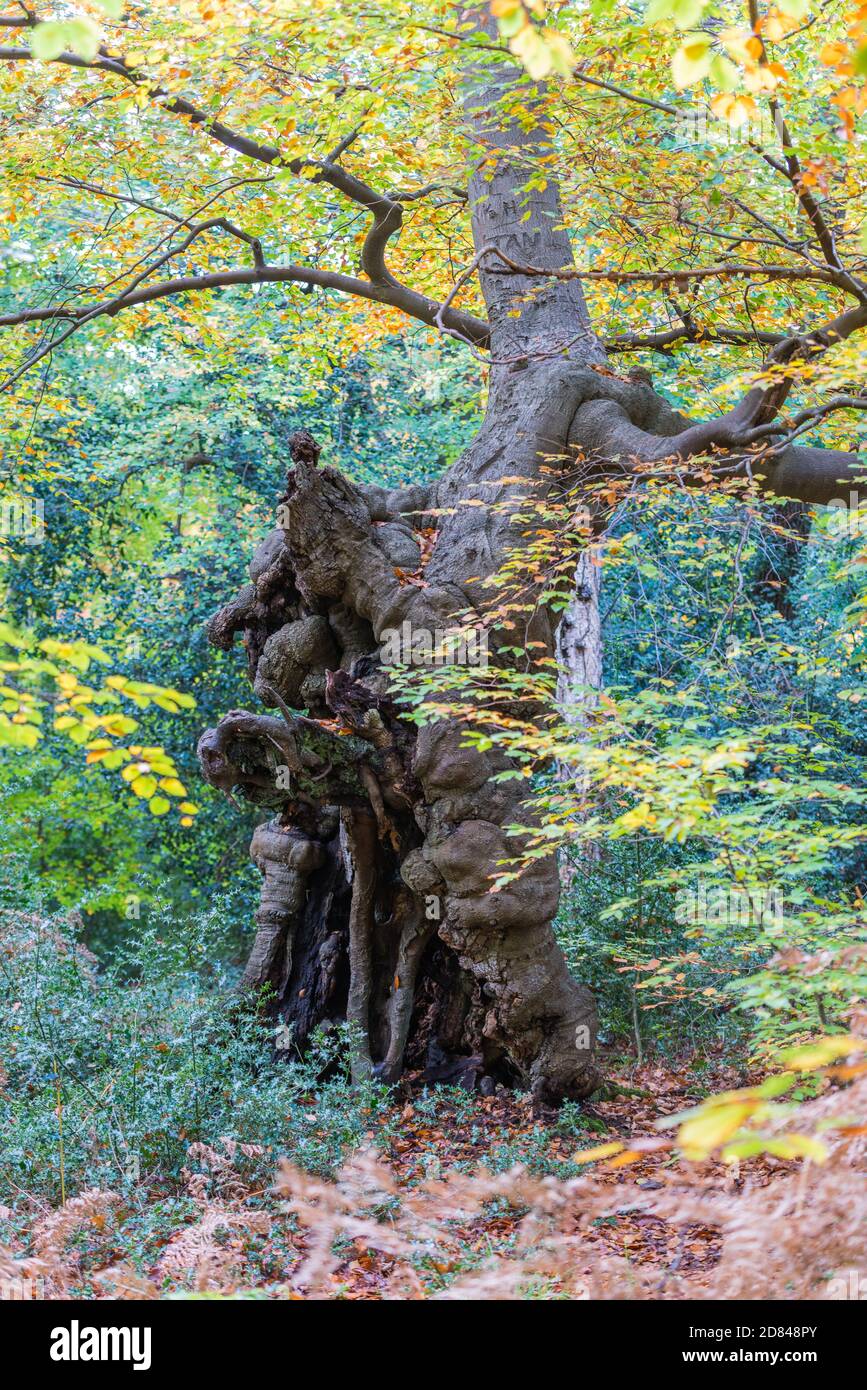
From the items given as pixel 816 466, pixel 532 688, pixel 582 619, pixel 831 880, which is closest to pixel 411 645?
pixel 532 688

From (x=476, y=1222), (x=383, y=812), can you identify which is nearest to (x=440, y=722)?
(x=383, y=812)

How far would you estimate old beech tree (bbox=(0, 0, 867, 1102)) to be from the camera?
6.44m

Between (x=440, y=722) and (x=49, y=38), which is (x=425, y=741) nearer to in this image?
(x=440, y=722)

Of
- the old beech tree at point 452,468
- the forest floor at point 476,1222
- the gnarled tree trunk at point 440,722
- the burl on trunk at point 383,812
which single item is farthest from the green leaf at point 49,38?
the burl on trunk at point 383,812

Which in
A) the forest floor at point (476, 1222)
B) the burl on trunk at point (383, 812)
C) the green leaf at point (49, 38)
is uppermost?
the green leaf at point (49, 38)

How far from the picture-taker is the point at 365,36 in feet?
21.4

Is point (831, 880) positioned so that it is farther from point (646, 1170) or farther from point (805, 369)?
point (805, 369)

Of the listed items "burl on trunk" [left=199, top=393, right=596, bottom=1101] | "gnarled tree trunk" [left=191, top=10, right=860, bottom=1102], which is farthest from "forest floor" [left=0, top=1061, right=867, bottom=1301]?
"gnarled tree trunk" [left=191, top=10, right=860, bottom=1102]

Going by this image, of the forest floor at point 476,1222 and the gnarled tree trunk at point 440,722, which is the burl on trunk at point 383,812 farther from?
the forest floor at point 476,1222

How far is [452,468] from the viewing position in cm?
753

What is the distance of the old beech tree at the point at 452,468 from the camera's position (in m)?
6.44

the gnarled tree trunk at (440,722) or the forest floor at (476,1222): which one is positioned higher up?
the gnarled tree trunk at (440,722)

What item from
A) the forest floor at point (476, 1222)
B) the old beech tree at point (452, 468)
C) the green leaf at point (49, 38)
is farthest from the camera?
the old beech tree at point (452, 468)

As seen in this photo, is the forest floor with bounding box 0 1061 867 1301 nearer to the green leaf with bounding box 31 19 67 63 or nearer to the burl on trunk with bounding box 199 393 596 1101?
the burl on trunk with bounding box 199 393 596 1101
